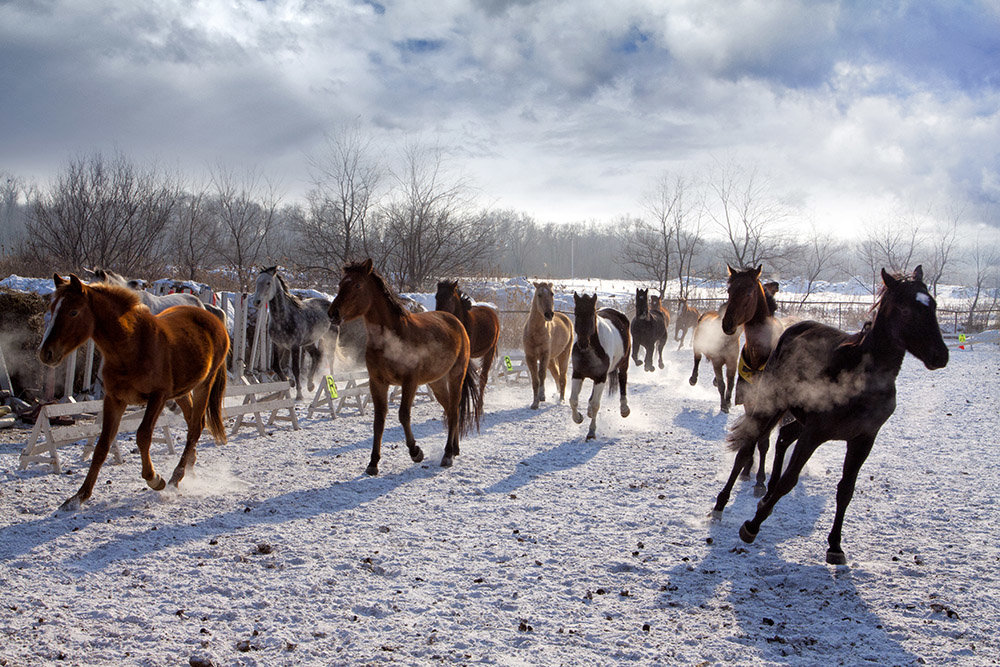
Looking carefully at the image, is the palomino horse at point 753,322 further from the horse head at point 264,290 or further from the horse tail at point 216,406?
the horse head at point 264,290

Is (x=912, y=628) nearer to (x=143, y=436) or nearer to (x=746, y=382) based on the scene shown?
(x=746, y=382)

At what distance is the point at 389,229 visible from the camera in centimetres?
2298

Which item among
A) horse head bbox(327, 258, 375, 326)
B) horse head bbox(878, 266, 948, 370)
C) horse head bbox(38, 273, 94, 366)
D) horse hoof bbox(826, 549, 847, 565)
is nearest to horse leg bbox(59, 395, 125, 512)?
horse head bbox(38, 273, 94, 366)

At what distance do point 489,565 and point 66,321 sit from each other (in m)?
3.50

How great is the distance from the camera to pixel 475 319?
9977mm

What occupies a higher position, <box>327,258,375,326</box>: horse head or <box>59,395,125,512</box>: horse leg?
<box>327,258,375,326</box>: horse head

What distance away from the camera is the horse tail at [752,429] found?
506 cm

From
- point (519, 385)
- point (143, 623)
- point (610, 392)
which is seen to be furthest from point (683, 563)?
point (519, 385)

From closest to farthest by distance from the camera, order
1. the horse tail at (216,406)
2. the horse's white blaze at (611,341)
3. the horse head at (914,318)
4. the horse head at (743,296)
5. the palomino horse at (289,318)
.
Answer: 1. the horse head at (914,318)
2. the horse head at (743,296)
3. the horse tail at (216,406)
4. the horse's white blaze at (611,341)
5. the palomino horse at (289,318)

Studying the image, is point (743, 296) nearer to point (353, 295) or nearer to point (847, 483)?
point (847, 483)

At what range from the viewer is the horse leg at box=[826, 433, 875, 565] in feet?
14.0

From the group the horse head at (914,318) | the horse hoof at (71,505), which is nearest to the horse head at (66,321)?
the horse hoof at (71,505)

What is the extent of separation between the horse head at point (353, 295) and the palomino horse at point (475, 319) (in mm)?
2937

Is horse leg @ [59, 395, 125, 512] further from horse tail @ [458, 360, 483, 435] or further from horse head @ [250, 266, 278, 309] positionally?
horse head @ [250, 266, 278, 309]
